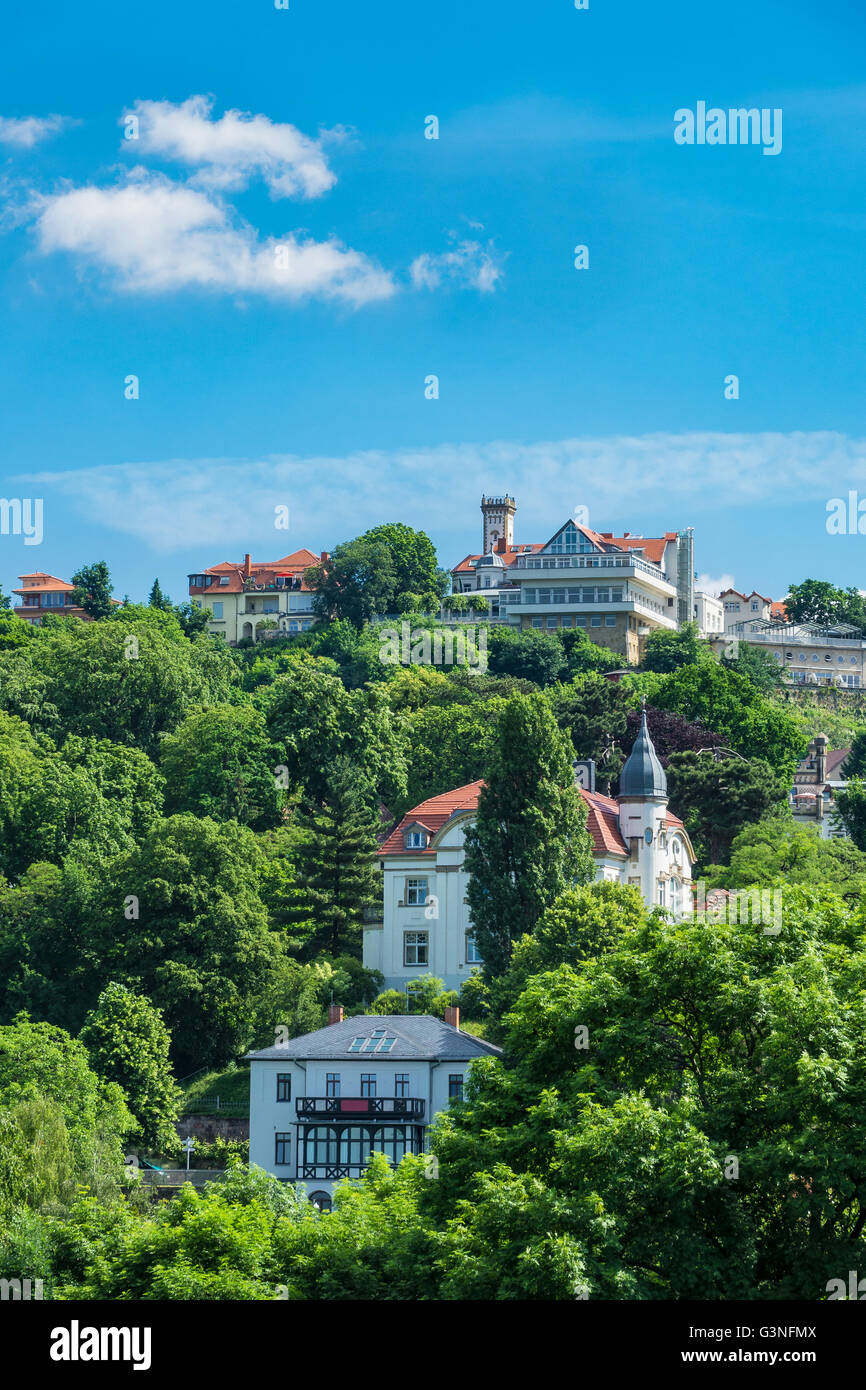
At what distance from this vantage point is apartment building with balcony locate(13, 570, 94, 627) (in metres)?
170

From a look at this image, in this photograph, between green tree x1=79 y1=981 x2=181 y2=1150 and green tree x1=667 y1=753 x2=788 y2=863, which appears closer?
green tree x1=79 y1=981 x2=181 y2=1150

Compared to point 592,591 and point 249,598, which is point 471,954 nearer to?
point 592,591

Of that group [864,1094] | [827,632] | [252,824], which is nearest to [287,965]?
[252,824]

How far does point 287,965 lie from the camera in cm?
7150

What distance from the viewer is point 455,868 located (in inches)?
2876

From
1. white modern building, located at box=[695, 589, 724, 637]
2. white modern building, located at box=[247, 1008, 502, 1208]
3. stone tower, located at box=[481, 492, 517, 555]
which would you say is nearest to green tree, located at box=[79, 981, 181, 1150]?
white modern building, located at box=[247, 1008, 502, 1208]

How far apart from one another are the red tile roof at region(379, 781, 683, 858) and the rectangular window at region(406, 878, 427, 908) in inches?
43.2

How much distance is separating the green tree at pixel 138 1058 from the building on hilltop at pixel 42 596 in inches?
4043

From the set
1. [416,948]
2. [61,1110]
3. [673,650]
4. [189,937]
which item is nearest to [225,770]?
[189,937]

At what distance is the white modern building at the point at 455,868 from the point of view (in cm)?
7219

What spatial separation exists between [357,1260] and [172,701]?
238 ft
